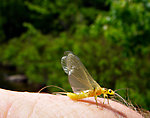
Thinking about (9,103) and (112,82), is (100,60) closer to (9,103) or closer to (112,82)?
(112,82)

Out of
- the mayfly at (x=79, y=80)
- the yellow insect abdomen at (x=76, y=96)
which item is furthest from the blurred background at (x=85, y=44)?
the yellow insect abdomen at (x=76, y=96)

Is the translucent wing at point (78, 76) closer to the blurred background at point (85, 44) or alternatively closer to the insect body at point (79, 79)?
the insect body at point (79, 79)

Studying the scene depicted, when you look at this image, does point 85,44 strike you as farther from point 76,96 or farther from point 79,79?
point 76,96

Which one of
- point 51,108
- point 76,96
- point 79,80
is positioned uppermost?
point 79,80

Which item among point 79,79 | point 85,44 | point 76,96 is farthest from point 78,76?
point 85,44

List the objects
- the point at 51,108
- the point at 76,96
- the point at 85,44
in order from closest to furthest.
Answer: the point at 51,108, the point at 76,96, the point at 85,44

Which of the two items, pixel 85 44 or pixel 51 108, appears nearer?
pixel 51 108

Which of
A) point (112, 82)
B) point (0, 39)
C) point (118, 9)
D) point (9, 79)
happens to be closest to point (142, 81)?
point (112, 82)
